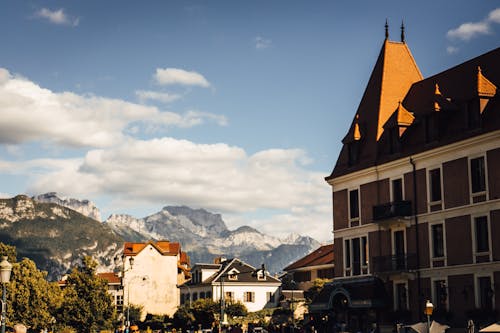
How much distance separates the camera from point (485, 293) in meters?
39.8

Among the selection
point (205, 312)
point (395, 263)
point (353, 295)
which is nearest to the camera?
point (395, 263)

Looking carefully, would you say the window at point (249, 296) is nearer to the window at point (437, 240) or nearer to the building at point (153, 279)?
the building at point (153, 279)

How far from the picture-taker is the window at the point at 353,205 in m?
50.5

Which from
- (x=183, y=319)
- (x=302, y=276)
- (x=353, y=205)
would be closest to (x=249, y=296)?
(x=302, y=276)

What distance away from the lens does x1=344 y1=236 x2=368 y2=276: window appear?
49125mm

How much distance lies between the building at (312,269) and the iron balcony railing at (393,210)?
146 ft

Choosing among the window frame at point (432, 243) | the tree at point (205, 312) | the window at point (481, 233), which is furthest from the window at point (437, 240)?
the tree at point (205, 312)

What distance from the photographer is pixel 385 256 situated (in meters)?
46.7

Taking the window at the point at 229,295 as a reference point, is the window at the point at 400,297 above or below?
above

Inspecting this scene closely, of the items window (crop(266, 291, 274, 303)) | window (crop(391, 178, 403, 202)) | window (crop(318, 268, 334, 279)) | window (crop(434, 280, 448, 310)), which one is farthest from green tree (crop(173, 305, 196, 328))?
window (crop(434, 280, 448, 310))

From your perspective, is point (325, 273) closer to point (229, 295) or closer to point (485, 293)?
point (229, 295)

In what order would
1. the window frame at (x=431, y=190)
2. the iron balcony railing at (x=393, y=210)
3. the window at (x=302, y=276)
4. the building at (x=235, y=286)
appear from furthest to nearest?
the building at (x=235, y=286)
the window at (x=302, y=276)
the iron balcony railing at (x=393, y=210)
the window frame at (x=431, y=190)

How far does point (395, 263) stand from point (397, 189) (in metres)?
4.72

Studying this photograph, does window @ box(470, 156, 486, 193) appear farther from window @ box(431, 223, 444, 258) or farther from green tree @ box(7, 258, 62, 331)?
green tree @ box(7, 258, 62, 331)
